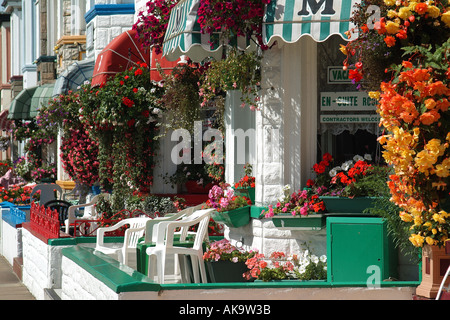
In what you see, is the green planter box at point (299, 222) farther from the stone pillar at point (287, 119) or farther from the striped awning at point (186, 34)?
the striped awning at point (186, 34)

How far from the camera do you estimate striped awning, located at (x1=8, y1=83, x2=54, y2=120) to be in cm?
2636

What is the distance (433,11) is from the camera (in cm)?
667

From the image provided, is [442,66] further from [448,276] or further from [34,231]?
[34,231]

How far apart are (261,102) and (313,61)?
723 mm

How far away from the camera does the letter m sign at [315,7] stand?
830 centimetres

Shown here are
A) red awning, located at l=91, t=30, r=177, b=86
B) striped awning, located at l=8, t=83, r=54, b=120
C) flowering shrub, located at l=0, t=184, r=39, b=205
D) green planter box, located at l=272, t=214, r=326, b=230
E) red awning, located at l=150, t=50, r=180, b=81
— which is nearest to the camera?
green planter box, located at l=272, t=214, r=326, b=230

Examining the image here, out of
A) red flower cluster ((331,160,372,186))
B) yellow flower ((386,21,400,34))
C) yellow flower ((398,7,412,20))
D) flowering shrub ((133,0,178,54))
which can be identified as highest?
flowering shrub ((133,0,178,54))

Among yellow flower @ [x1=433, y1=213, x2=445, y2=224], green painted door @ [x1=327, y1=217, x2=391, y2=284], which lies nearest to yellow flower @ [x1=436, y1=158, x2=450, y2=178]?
yellow flower @ [x1=433, y1=213, x2=445, y2=224]

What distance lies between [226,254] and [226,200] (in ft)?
1.96

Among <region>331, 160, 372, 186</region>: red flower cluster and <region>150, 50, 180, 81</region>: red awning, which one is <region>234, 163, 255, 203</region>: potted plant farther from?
<region>150, 50, 180, 81</region>: red awning

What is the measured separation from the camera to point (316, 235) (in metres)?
9.02

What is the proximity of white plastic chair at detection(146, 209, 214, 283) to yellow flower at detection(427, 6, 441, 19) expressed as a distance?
356 cm

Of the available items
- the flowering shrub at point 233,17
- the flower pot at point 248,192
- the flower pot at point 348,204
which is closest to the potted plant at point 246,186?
the flower pot at point 248,192

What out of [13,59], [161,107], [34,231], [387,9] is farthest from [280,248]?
[13,59]
